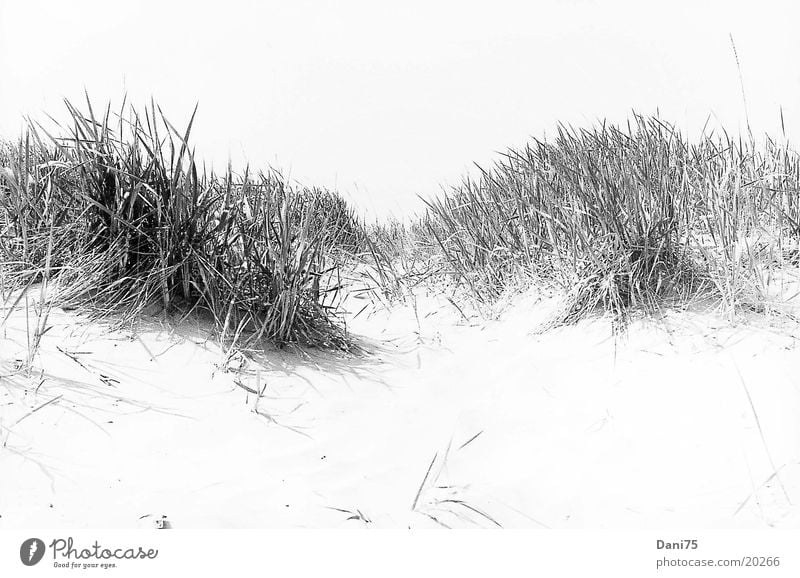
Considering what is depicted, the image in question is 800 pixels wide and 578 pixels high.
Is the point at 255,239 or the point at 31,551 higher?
the point at 255,239

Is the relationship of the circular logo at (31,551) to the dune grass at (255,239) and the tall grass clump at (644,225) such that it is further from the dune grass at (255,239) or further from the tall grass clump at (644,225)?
the tall grass clump at (644,225)

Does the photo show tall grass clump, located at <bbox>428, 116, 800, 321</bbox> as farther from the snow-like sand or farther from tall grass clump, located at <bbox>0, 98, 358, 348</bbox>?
tall grass clump, located at <bbox>0, 98, 358, 348</bbox>

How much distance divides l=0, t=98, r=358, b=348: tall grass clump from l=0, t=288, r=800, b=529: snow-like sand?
5.3 inches

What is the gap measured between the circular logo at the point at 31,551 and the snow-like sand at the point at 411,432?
0.04 meters

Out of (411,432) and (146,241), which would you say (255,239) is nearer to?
(146,241)

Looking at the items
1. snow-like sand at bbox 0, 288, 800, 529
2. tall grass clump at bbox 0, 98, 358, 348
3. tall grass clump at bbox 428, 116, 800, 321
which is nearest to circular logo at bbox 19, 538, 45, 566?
snow-like sand at bbox 0, 288, 800, 529

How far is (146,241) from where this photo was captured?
7.08 ft

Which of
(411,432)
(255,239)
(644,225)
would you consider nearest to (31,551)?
(411,432)

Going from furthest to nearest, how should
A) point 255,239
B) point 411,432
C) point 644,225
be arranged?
point 255,239
point 644,225
point 411,432

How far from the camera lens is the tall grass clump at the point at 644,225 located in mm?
2090

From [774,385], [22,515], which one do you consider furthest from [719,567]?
[22,515]

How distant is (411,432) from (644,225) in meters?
1.12

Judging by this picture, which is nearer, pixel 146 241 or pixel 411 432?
pixel 411 432

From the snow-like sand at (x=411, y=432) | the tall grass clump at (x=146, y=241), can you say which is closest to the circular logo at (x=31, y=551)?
the snow-like sand at (x=411, y=432)
